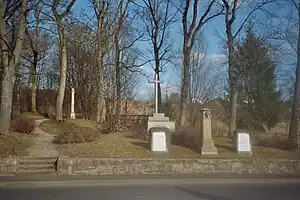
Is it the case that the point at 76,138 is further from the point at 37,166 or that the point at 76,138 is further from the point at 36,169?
the point at 36,169

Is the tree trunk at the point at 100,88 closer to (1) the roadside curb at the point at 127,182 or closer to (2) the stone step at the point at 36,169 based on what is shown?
(2) the stone step at the point at 36,169

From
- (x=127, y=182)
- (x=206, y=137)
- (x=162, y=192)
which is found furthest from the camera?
(x=206, y=137)

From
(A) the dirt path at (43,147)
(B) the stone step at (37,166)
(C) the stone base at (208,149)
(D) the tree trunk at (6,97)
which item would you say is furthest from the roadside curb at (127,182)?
(D) the tree trunk at (6,97)

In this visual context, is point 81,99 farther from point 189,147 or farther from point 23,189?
point 23,189

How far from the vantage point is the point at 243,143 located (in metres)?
17.8

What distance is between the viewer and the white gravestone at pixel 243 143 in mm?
17766

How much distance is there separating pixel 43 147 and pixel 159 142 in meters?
5.90

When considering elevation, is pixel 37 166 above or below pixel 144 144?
below

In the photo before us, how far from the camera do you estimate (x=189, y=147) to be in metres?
18.8

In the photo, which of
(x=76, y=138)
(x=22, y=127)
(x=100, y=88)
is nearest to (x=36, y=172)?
(x=76, y=138)

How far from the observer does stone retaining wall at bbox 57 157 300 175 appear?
1488 cm

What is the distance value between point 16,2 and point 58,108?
868 centimetres

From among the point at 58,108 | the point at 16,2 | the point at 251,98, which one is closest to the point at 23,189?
the point at 16,2

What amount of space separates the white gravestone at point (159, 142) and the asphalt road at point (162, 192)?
4.13 m
